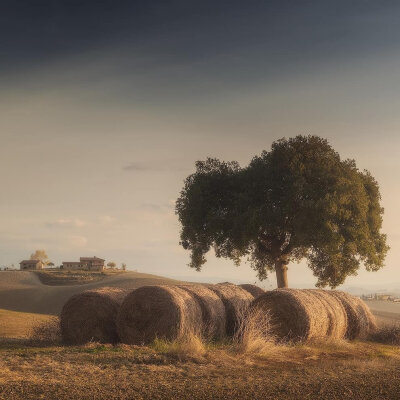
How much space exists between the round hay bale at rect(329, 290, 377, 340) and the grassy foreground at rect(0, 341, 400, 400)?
4663 millimetres

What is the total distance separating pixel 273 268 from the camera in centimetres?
3578

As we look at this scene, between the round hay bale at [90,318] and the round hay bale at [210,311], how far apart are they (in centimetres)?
254

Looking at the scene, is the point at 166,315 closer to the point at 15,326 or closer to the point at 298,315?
the point at 298,315

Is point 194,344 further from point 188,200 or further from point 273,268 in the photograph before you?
point 273,268

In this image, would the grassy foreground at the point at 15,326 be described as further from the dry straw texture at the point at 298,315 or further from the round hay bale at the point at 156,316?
the dry straw texture at the point at 298,315

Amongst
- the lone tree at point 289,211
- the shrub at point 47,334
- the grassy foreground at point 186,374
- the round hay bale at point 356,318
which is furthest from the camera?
the lone tree at point 289,211

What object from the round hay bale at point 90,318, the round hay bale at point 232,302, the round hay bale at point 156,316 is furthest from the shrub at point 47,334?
the round hay bale at point 232,302

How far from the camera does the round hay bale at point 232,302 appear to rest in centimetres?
1950

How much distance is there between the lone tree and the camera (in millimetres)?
29891

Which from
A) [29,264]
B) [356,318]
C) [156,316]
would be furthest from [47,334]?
[29,264]

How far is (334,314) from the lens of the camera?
19.0m

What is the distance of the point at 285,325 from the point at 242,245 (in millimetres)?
13860

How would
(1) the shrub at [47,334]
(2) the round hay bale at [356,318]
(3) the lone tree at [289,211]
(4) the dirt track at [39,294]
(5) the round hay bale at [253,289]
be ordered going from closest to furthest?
(1) the shrub at [47,334] → (2) the round hay bale at [356,318] → (5) the round hay bale at [253,289] → (3) the lone tree at [289,211] → (4) the dirt track at [39,294]

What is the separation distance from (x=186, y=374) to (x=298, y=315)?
7.00 meters
